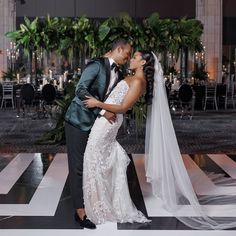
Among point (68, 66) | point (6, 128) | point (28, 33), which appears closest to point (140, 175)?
point (28, 33)

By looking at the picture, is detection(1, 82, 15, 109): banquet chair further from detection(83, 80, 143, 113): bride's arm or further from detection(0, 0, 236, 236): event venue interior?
detection(83, 80, 143, 113): bride's arm

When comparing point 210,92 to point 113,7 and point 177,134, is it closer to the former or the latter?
point 177,134

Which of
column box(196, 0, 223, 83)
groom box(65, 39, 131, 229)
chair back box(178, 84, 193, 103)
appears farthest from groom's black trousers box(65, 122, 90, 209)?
column box(196, 0, 223, 83)

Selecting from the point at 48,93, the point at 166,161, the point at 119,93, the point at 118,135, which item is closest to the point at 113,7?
the point at 48,93

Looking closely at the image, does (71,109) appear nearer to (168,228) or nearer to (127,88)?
(127,88)

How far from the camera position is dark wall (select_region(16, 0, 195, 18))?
22.1m

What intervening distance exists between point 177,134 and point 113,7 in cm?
1265

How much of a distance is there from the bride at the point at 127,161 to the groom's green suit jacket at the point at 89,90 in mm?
69

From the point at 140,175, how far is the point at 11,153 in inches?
103

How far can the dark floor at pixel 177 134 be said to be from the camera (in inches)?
350

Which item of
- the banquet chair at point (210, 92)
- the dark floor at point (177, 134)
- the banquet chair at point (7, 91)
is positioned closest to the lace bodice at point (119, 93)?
the dark floor at point (177, 134)

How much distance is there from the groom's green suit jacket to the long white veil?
498mm

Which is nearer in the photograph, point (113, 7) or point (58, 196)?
point (58, 196)

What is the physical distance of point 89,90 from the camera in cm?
442
